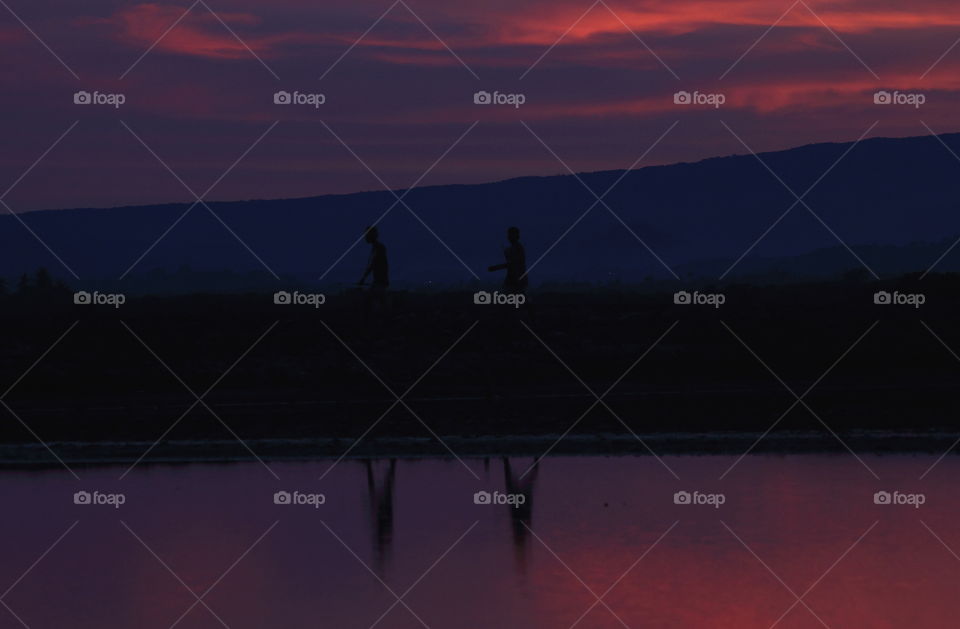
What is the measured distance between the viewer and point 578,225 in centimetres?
16638

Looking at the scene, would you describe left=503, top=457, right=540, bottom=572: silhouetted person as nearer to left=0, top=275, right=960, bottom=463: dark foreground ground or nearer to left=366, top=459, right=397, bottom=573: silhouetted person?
left=366, top=459, right=397, bottom=573: silhouetted person

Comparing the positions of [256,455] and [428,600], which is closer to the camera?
[428,600]

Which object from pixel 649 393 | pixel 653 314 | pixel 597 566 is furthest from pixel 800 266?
pixel 597 566

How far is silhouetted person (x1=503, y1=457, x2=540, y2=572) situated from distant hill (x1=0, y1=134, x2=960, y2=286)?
390 ft

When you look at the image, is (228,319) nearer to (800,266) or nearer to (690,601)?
(690,601)

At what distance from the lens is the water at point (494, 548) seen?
10414 millimetres

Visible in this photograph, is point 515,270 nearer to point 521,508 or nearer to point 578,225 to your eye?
point 521,508

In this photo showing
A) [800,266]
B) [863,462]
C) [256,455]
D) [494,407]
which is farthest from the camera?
[800,266]

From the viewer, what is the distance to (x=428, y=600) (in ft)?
35.2

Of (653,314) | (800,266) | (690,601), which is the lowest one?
(690,601)

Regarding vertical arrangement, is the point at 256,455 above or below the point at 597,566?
above

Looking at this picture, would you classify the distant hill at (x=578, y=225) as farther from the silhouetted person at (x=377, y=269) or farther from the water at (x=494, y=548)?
the water at (x=494, y=548)

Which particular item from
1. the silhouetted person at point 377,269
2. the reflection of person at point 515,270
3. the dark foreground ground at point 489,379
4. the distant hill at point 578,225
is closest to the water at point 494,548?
the dark foreground ground at point 489,379

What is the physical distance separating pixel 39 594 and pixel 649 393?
12.5 metres
